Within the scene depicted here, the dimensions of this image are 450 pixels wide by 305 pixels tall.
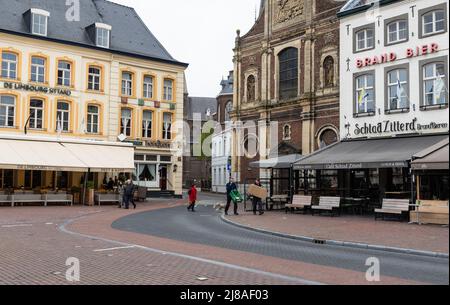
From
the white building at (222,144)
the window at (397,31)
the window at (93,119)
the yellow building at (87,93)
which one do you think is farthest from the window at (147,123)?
the window at (397,31)

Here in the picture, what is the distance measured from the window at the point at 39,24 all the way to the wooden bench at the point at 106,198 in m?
11.6

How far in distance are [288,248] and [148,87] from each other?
26.5 m

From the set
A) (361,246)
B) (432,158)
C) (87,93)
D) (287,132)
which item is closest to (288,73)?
(287,132)

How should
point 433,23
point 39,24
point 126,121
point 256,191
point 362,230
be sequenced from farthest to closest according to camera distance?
point 126,121 → point 39,24 → point 433,23 → point 256,191 → point 362,230

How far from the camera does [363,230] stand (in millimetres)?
15688

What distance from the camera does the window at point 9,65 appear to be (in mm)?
30250

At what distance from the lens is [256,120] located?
3481cm

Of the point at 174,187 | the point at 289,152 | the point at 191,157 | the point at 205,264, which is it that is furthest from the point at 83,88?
the point at 191,157

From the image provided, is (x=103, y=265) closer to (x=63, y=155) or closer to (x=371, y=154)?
(x=371, y=154)

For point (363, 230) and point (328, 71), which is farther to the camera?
point (328, 71)

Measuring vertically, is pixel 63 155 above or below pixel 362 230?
above

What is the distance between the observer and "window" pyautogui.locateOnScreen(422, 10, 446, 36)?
22.2 m

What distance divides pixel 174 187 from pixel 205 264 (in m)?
28.7

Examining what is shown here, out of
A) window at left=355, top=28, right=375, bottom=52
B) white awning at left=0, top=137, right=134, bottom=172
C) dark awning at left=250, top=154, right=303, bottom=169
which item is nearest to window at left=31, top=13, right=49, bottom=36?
white awning at left=0, top=137, right=134, bottom=172
